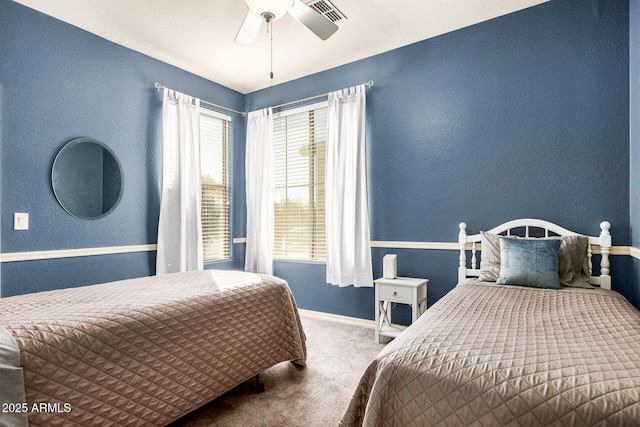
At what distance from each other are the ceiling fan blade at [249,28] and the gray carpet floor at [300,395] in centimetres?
242

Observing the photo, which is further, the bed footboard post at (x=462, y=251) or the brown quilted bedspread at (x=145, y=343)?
the bed footboard post at (x=462, y=251)

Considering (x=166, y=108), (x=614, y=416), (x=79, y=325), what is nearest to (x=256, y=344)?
(x=79, y=325)

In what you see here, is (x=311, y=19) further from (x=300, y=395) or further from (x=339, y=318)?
(x=339, y=318)

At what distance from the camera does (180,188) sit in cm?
349

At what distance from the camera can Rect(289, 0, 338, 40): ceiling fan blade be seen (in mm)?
2174

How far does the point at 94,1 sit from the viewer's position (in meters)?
2.54

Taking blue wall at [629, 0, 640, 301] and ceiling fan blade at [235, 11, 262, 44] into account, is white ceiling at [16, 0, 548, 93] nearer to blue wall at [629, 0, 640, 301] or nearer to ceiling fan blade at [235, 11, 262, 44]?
ceiling fan blade at [235, 11, 262, 44]

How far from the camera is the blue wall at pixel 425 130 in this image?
250cm

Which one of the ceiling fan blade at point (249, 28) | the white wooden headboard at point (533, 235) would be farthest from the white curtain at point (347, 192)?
the ceiling fan blade at point (249, 28)

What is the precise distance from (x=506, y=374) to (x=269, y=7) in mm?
2214

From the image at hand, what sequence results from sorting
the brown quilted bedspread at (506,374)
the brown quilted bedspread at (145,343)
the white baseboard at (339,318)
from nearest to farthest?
the brown quilted bedspread at (506,374)
the brown quilted bedspread at (145,343)
the white baseboard at (339,318)

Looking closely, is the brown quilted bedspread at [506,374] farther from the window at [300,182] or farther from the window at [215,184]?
the window at [215,184]

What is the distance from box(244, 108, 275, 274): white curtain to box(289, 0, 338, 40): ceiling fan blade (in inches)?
73.5

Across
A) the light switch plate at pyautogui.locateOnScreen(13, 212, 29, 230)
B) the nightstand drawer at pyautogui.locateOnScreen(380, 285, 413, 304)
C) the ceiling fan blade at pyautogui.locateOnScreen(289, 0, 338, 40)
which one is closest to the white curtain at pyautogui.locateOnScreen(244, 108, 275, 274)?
the nightstand drawer at pyautogui.locateOnScreen(380, 285, 413, 304)
